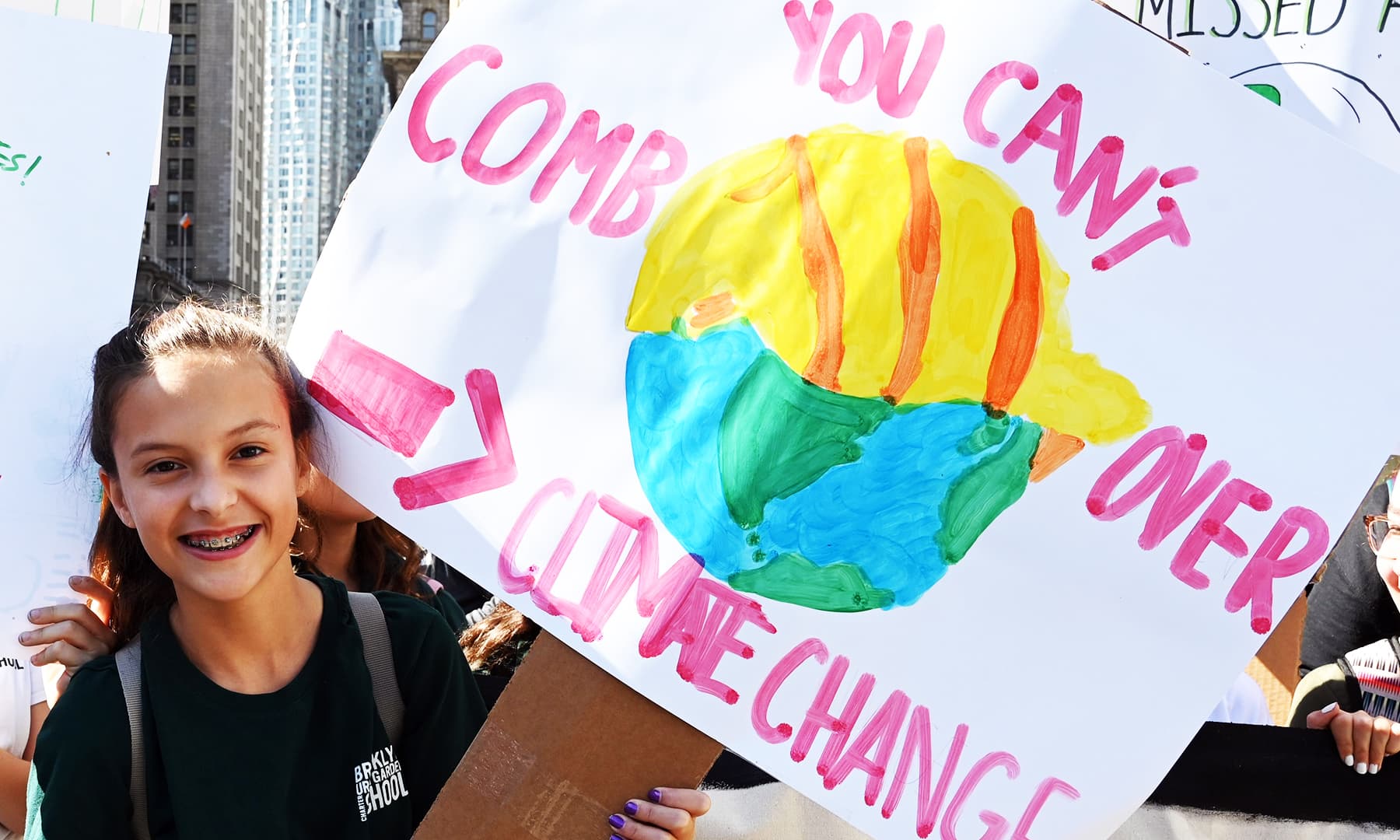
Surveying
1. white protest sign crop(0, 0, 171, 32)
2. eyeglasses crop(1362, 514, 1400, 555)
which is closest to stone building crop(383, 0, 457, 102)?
white protest sign crop(0, 0, 171, 32)

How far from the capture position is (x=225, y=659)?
1.38m

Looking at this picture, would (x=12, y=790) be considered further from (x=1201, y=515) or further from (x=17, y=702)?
(x=1201, y=515)

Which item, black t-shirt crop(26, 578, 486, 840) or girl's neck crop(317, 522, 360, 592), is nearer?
black t-shirt crop(26, 578, 486, 840)

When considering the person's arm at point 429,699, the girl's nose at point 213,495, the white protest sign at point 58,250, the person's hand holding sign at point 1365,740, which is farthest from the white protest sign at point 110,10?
the person's hand holding sign at point 1365,740

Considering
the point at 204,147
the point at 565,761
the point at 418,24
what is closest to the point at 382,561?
the point at 565,761

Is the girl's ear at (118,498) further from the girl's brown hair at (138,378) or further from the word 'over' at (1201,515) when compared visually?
the word 'over' at (1201,515)

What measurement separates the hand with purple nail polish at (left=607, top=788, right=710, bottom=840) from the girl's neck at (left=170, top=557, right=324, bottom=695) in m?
0.42

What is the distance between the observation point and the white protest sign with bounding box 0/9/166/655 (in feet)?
5.28

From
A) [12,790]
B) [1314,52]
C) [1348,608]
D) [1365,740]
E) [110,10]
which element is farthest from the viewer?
[1348,608]

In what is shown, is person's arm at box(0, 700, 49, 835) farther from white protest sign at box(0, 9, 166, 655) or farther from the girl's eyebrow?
the girl's eyebrow

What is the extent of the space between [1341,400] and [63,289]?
1.55 meters

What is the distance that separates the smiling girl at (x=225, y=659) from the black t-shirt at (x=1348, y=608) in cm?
180

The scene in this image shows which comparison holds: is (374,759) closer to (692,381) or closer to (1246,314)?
(692,381)

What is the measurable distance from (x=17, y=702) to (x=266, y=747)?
0.57 metres
